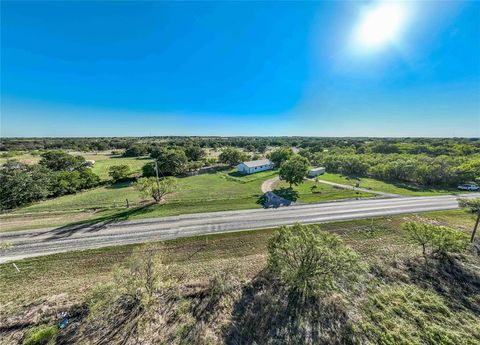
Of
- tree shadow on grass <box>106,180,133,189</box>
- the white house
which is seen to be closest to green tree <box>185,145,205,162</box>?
the white house

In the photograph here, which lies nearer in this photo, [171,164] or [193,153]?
[171,164]

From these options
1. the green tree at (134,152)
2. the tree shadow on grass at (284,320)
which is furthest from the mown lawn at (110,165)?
the tree shadow on grass at (284,320)

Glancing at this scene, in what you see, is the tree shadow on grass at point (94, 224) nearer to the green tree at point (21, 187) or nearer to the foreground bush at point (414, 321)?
the green tree at point (21, 187)

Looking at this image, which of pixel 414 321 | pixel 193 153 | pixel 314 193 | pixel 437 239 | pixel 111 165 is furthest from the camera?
pixel 193 153

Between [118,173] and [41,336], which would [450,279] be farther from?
[118,173]

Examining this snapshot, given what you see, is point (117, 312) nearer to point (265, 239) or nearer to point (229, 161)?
point (265, 239)

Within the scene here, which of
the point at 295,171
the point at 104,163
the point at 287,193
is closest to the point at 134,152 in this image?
the point at 104,163
